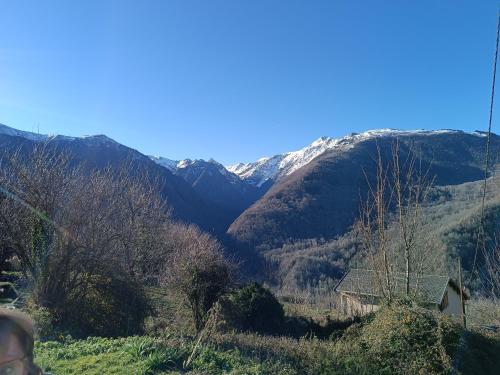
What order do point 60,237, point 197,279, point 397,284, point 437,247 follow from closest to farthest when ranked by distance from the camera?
point 60,237 < point 397,284 < point 197,279 < point 437,247

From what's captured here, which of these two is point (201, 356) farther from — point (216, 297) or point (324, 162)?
point (324, 162)

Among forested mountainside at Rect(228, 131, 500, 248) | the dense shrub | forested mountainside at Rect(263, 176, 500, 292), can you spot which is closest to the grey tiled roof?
the dense shrub

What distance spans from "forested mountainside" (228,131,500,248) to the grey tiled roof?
63.2m

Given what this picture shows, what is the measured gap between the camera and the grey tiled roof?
12.7 meters

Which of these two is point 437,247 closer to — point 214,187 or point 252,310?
point 252,310

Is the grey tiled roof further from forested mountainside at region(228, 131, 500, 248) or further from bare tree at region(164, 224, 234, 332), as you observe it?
forested mountainside at region(228, 131, 500, 248)

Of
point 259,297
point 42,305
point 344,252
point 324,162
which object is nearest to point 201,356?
point 42,305

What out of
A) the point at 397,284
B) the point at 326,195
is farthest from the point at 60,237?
the point at 326,195

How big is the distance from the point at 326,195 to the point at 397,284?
10709 cm

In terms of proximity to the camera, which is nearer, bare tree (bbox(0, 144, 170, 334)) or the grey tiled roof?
bare tree (bbox(0, 144, 170, 334))

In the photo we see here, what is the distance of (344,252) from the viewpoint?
266 ft

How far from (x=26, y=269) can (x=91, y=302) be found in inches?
79.0

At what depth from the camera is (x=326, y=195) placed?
11894cm

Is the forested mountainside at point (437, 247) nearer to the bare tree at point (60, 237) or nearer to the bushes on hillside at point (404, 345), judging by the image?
the bare tree at point (60, 237)
